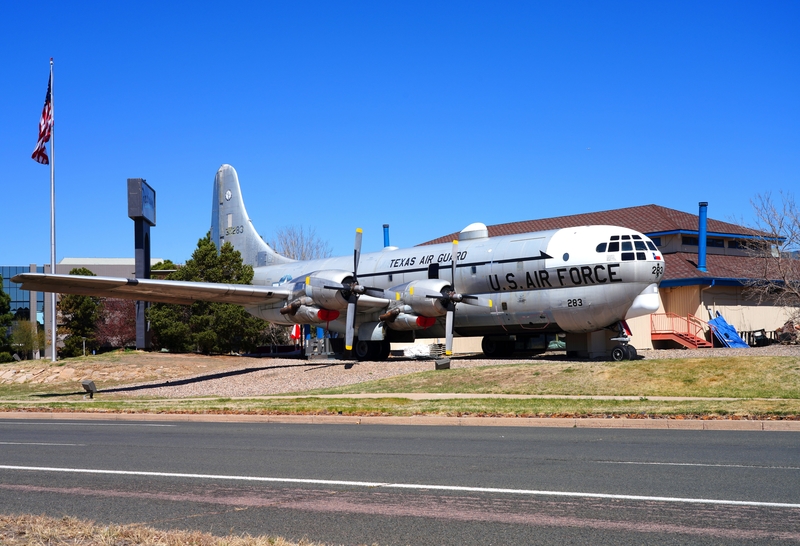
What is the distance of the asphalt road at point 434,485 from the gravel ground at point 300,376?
497 inches

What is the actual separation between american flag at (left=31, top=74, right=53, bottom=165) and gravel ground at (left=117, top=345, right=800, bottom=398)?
13066 mm

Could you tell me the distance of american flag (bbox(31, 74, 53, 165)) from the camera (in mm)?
35969

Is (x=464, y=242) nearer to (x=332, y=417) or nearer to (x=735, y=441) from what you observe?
(x=332, y=417)

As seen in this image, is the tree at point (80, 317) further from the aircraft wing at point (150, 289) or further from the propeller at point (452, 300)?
the propeller at point (452, 300)

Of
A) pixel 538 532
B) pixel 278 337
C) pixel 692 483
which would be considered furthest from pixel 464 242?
pixel 278 337

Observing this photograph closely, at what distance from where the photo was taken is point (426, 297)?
29000 millimetres

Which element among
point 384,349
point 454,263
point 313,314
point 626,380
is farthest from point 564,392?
point 384,349

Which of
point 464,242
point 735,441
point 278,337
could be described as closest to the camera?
point 735,441

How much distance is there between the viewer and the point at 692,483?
8.05 m

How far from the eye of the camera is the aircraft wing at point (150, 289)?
25766 millimetres

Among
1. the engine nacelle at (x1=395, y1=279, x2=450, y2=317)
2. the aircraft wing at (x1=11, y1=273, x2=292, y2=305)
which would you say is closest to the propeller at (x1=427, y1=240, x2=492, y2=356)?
the engine nacelle at (x1=395, y1=279, x2=450, y2=317)

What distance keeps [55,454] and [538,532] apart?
7.94 metres

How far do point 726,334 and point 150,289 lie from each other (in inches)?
960

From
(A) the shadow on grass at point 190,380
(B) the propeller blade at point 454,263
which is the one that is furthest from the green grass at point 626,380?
Answer: (A) the shadow on grass at point 190,380
